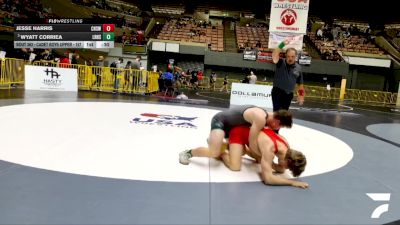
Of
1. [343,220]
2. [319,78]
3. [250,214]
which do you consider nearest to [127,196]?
[250,214]

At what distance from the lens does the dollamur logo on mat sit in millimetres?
6040

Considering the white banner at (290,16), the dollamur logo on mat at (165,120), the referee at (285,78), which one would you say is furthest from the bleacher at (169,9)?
the referee at (285,78)

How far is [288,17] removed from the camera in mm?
8797

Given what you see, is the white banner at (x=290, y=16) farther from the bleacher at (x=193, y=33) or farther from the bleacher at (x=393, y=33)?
the bleacher at (x=393, y=33)

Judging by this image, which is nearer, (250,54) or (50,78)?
(50,78)

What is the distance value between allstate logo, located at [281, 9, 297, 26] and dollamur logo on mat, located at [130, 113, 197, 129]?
12.7 ft

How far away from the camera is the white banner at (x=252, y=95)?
11.7m

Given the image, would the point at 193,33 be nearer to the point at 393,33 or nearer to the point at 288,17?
the point at 393,33

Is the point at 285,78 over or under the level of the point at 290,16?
under

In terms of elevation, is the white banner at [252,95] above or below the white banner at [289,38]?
below

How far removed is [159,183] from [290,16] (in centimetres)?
721
